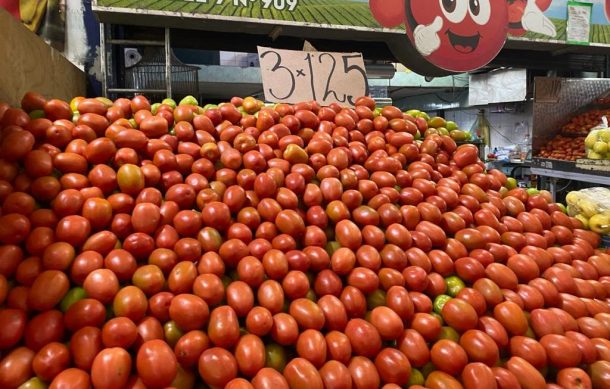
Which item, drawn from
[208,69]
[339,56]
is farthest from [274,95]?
[208,69]

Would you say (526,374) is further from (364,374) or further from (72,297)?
(72,297)

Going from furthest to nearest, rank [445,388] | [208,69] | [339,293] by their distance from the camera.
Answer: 1. [208,69]
2. [339,293]
3. [445,388]

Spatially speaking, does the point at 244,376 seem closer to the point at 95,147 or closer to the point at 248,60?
the point at 95,147

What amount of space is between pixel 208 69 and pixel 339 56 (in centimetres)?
564

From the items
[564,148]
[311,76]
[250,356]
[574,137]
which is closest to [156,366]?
[250,356]

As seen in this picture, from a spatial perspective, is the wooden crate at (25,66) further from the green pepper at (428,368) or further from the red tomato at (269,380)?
the green pepper at (428,368)

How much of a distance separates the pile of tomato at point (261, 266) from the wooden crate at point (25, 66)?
149 mm

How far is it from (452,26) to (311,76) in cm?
142

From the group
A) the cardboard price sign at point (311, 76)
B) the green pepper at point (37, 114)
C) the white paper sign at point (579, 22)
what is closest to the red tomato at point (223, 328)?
the green pepper at point (37, 114)

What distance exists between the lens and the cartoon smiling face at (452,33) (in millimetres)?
2967

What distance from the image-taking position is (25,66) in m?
1.62

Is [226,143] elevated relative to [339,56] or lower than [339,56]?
lower

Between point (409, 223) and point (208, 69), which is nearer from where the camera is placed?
point (409, 223)

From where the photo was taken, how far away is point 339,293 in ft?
4.06
